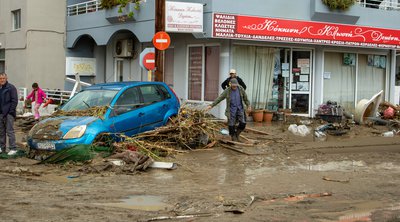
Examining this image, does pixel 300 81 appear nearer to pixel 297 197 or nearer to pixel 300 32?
pixel 300 32

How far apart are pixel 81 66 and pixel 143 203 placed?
15.9 m

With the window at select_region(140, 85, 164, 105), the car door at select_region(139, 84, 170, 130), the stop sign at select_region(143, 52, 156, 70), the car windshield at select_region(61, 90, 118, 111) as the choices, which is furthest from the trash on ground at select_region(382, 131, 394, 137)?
the car windshield at select_region(61, 90, 118, 111)

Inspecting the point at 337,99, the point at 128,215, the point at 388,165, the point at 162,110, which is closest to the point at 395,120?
the point at 337,99

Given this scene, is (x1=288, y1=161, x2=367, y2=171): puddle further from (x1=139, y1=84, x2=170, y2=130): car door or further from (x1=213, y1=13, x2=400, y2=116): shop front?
(x1=213, y1=13, x2=400, y2=116): shop front

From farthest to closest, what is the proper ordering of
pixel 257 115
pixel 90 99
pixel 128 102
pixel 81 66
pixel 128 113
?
pixel 81 66, pixel 257 115, pixel 90 99, pixel 128 102, pixel 128 113

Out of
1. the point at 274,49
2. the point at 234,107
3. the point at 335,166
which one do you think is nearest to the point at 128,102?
the point at 234,107

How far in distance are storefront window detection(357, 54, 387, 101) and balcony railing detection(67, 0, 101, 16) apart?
10.4 m

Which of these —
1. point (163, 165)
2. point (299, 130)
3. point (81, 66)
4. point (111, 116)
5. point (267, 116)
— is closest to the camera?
point (163, 165)

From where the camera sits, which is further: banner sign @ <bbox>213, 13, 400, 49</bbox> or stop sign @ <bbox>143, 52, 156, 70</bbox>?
banner sign @ <bbox>213, 13, 400, 49</bbox>

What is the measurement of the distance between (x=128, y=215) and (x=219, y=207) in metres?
1.27

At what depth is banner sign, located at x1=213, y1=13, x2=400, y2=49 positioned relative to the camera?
16125 millimetres

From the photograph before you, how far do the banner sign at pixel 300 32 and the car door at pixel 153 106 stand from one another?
357cm

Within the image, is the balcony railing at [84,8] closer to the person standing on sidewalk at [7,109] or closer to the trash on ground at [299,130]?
the trash on ground at [299,130]

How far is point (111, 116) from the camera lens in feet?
37.4
